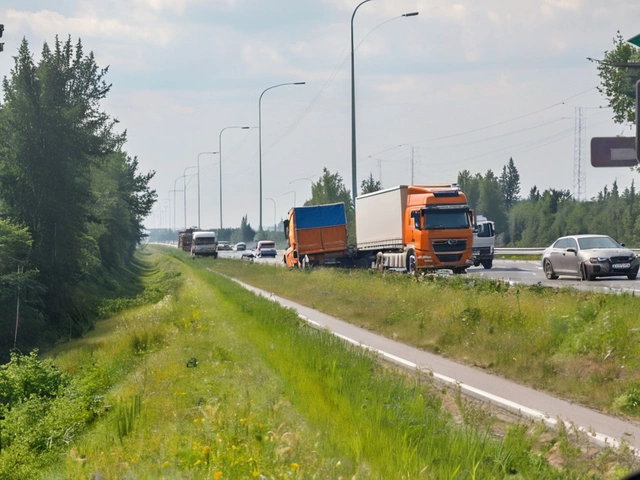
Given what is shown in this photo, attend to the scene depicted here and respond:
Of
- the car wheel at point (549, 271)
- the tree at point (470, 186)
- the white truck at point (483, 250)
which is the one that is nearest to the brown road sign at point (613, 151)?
the car wheel at point (549, 271)

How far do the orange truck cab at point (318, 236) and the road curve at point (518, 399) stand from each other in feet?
104

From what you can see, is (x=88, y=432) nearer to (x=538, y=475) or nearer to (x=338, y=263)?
(x=538, y=475)

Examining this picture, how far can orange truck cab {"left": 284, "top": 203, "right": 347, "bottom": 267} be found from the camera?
5016 centimetres

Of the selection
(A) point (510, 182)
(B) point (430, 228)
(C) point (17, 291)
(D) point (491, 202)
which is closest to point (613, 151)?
(B) point (430, 228)

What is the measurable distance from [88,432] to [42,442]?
167 cm

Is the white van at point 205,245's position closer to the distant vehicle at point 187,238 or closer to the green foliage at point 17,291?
the distant vehicle at point 187,238

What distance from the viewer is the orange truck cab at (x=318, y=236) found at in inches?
1975

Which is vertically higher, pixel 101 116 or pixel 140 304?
pixel 101 116

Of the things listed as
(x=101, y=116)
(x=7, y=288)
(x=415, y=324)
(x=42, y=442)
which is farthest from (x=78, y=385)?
(x=101, y=116)

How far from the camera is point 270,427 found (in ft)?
27.9

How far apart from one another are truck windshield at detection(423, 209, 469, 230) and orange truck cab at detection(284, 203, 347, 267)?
14221mm

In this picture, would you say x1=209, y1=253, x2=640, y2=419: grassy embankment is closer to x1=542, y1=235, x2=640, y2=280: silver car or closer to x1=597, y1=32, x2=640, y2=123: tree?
x1=542, y1=235, x2=640, y2=280: silver car

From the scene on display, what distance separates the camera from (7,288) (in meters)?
36.7

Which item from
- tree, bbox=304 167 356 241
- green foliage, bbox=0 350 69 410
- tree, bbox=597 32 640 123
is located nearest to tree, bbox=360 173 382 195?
tree, bbox=304 167 356 241
